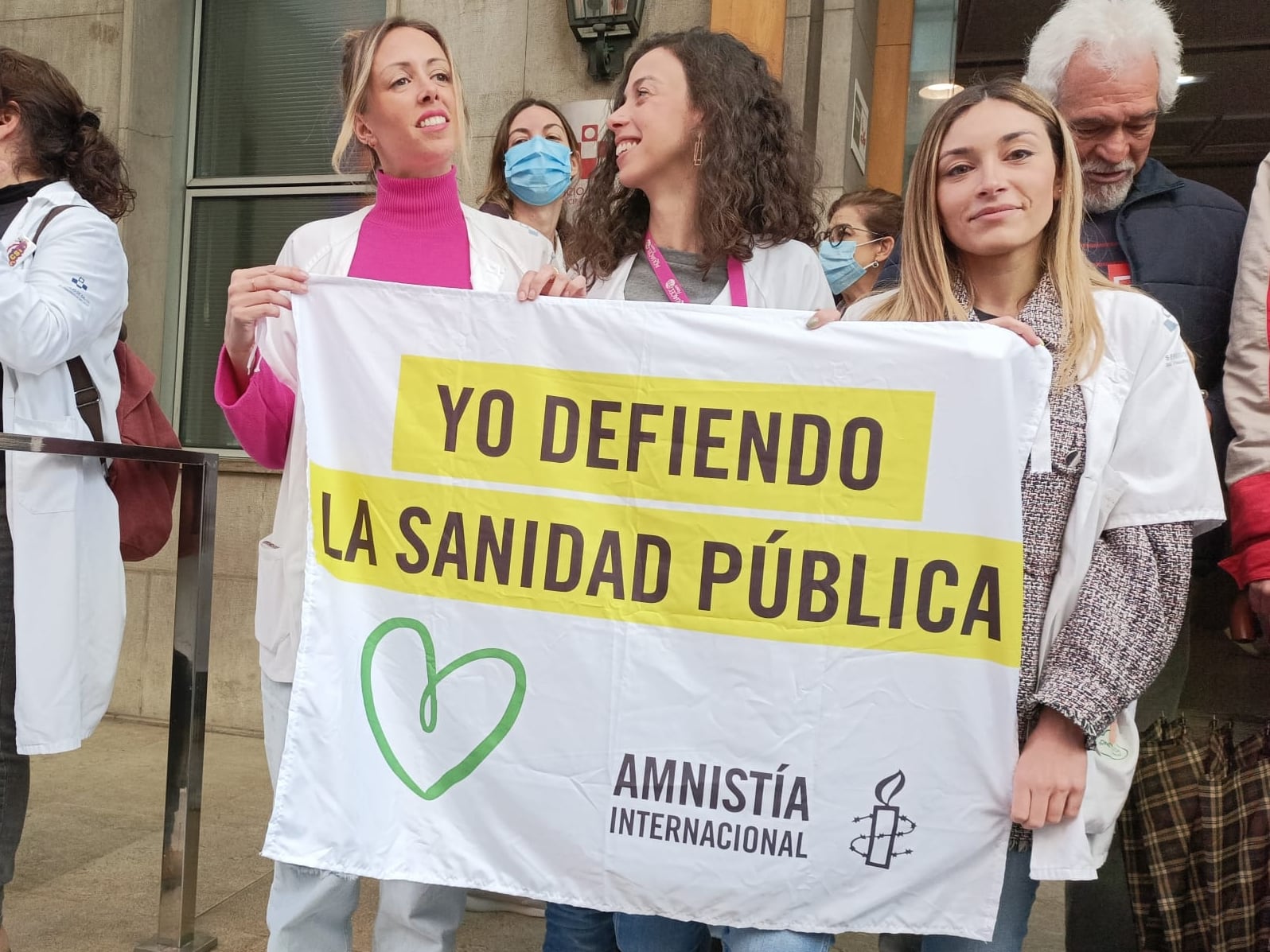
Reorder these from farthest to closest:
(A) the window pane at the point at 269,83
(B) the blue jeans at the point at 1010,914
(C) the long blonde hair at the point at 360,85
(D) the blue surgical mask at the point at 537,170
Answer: (A) the window pane at the point at 269,83, (D) the blue surgical mask at the point at 537,170, (C) the long blonde hair at the point at 360,85, (B) the blue jeans at the point at 1010,914

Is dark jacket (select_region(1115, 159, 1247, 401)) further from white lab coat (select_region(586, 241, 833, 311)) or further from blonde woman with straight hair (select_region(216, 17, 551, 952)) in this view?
blonde woman with straight hair (select_region(216, 17, 551, 952))

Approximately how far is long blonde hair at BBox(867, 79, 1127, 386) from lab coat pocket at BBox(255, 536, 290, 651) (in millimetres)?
1182

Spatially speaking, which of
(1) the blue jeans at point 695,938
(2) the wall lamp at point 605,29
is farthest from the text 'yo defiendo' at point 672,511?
(2) the wall lamp at point 605,29

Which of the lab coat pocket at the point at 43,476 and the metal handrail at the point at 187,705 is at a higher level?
the lab coat pocket at the point at 43,476

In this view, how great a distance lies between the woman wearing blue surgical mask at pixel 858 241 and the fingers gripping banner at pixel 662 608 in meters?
1.60

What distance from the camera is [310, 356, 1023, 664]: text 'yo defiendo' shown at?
172 centimetres

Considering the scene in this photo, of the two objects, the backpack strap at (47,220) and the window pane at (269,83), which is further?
the window pane at (269,83)

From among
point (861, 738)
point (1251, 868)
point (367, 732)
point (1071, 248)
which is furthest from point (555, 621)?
point (1251, 868)

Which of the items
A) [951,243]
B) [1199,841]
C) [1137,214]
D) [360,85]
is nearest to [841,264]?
[1137,214]

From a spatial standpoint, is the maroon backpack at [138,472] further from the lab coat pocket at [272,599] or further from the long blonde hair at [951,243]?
the long blonde hair at [951,243]

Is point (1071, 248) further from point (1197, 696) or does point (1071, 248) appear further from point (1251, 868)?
point (1197, 696)

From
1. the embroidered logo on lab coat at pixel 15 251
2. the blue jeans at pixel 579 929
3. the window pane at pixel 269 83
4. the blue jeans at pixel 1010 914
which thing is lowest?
the blue jeans at pixel 579 929

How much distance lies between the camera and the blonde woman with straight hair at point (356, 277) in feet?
6.63

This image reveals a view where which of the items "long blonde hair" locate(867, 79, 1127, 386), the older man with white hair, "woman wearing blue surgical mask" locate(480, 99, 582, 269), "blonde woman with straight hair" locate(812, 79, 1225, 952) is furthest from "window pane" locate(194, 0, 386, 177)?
"blonde woman with straight hair" locate(812, 79, 1225, 952)
